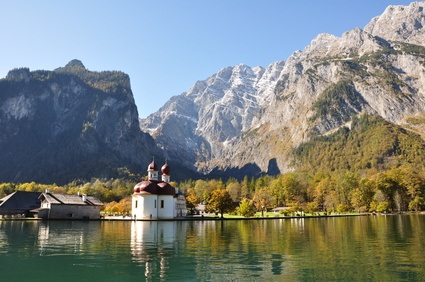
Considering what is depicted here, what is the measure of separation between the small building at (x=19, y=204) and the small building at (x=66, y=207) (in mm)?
8573

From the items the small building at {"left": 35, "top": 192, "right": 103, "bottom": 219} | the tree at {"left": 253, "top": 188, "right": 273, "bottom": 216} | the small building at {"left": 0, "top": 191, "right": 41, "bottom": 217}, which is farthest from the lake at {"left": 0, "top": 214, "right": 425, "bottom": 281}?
the tree at {"left": 253, "top": 188, "right": 273, "bottom": 216}

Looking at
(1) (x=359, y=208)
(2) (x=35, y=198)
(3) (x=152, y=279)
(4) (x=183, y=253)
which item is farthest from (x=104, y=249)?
(1) (x=359, y=208)

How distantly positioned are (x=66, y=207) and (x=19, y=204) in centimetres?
2071

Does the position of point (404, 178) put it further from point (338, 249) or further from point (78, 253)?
point (78, 253)

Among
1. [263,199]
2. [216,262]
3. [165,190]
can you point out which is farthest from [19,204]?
[216,262]

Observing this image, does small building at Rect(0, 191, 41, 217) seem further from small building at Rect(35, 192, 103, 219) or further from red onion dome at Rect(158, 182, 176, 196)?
red onion dome at Rect(158, 182, 176, 196)

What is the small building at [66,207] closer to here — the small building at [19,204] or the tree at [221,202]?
the small building at [19,204]

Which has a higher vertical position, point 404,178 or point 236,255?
point 404,178

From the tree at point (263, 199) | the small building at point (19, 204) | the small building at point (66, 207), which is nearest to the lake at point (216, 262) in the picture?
the small building at point (66, 207)

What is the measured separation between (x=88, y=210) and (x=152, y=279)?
95800mm

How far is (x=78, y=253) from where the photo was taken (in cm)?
3469

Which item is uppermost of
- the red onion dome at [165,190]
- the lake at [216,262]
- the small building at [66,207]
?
the red onion dome at [165,190]

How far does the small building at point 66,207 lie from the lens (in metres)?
109

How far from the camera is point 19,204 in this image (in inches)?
4737
